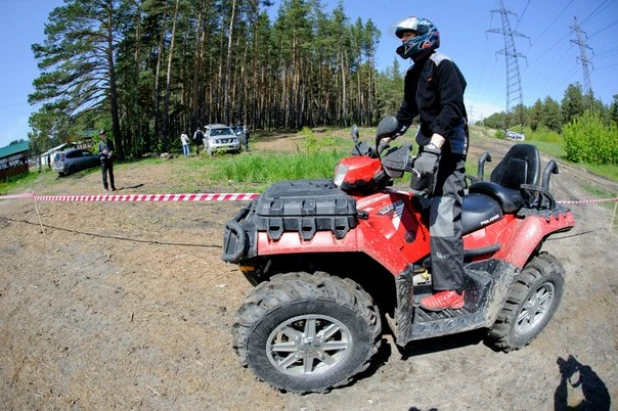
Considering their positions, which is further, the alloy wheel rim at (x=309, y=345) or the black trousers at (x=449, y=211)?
the black trousers at (x=449, y=211)

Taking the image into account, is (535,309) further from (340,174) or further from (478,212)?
(340,174)

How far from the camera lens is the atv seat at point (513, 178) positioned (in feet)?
13.1

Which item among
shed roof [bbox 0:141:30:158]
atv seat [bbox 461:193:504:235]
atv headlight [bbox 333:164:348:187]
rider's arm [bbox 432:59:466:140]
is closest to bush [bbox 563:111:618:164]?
atv seat [bbox 461:193:504:235]

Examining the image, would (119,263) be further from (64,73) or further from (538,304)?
(64,73)

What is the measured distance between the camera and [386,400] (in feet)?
10.8

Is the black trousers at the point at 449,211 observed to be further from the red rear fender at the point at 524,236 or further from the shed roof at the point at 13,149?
the shed roof at the point at 13,149

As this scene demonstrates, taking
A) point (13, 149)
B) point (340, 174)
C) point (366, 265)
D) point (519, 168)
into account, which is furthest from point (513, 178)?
point (13, 149)

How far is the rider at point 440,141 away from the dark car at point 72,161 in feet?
84.0

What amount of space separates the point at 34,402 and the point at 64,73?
29.4 m

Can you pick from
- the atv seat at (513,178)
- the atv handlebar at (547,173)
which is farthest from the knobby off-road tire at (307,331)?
the atv handlebar at (547,173)

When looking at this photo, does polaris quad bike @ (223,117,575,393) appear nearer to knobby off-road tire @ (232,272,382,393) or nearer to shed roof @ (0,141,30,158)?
knobby off-road tire @ (232,272,382,393)

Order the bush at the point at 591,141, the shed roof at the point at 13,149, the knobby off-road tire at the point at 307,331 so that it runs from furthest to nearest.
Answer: the shed roof at the point at 13,149
the bush at the point at 591,141
the knobby off-road tire at the point at 307,331

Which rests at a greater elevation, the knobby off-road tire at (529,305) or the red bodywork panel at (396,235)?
the red bodywork panel at (396,235)

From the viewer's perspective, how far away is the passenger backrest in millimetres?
4137
